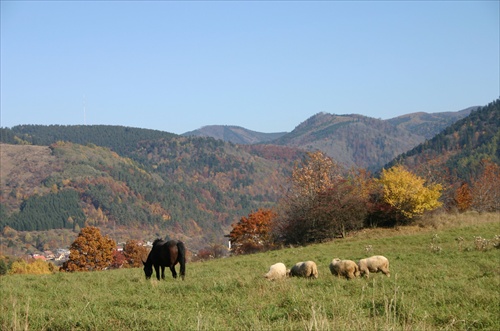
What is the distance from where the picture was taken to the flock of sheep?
1709cm

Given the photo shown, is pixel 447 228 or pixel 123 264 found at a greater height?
pixel 447 228

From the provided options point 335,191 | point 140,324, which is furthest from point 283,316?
point 335,191

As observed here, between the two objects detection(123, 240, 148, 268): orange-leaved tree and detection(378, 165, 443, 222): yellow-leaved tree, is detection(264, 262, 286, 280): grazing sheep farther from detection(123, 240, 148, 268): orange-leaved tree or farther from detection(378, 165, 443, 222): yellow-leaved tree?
detection(123, 240, 148, 268): orange-leaved tree

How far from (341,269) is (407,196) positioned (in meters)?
27.5

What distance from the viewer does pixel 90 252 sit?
221 ft

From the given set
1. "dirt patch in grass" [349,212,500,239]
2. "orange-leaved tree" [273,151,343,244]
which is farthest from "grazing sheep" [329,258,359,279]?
"orange-leaved tree" [273,151,343,244]

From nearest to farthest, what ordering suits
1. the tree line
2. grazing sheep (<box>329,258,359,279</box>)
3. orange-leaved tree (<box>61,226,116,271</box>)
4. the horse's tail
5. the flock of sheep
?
grazing sheep (<box>329,258,359,279</box>)
the flock of sheep
the horse's tail
the tree line
orange-leaved tree (<box>61,226,116,271</box>)

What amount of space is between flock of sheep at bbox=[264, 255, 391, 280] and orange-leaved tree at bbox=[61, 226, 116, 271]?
52718 mm

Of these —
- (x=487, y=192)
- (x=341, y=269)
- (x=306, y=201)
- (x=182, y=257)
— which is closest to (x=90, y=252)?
(x=306, y=201)

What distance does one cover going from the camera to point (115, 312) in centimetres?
1107

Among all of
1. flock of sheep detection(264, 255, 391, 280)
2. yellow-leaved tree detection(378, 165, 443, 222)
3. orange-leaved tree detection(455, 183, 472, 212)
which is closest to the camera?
flock of sheep detection(264, 255, 391, 280)

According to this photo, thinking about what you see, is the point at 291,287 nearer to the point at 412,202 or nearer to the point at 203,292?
the point at 203,292

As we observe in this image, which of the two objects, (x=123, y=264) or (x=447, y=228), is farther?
(x=123, y=264)

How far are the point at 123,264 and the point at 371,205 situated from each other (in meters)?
46.7
